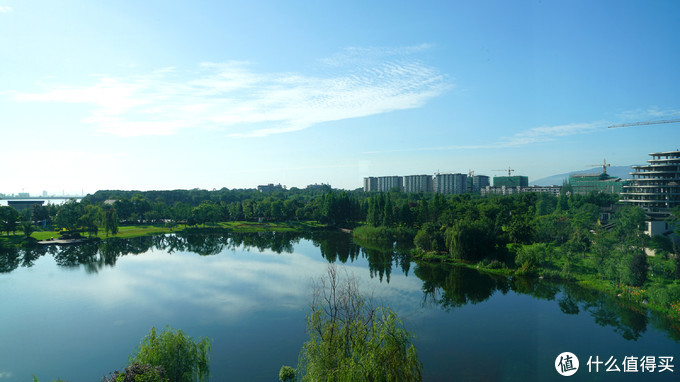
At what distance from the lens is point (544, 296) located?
55.7 ft

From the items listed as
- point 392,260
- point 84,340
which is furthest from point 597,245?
point 84,340

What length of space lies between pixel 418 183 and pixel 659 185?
237ft

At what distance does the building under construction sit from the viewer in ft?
95.8

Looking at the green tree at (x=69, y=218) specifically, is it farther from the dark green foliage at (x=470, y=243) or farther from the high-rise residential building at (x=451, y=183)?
the high-rise residential building at (x=451, y=183)

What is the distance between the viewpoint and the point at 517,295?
17.2m

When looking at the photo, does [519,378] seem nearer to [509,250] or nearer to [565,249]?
[565,249]

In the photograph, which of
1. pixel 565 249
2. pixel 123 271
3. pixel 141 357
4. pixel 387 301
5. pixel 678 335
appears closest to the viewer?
pixel 141 357

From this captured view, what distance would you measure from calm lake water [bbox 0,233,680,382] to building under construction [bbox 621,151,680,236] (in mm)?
19506

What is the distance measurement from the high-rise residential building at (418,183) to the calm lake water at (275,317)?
258 ft

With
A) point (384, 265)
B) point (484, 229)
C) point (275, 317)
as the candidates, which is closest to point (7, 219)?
point (275, 317)

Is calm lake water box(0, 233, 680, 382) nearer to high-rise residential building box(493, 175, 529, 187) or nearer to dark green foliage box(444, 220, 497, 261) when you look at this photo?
dark green foliage box(444, 220, 497, 261)

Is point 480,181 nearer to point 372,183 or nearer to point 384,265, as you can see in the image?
point 372,183

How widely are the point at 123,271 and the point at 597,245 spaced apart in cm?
2753

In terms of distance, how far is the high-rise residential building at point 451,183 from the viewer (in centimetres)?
9569
